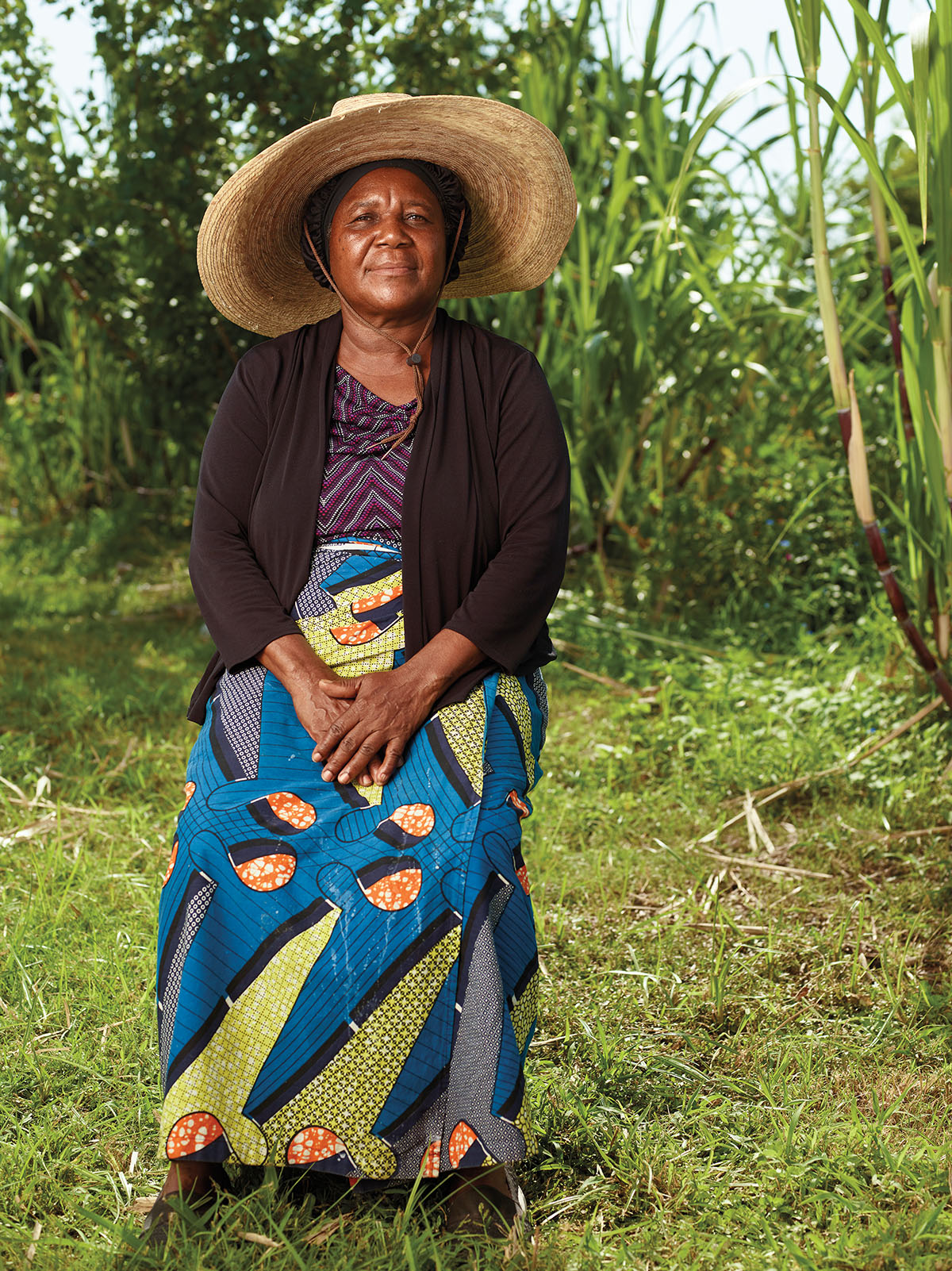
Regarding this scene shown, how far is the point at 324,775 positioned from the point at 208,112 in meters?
3.67

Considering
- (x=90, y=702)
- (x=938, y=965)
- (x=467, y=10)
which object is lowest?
(x=938, y=965)

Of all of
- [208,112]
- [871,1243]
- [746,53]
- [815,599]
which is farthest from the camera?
[208,112]

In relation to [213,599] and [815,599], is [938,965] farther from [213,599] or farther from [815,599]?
[815,599]

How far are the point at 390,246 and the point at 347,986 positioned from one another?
122cm

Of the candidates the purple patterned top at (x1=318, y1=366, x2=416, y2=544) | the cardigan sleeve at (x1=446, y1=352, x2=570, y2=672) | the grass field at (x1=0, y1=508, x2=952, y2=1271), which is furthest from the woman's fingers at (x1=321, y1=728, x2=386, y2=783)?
the grass field at (x1=0, y1=508, x2=952, y2=1271)

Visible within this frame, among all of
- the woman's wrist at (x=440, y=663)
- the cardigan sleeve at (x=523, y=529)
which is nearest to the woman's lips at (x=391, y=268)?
the cardigan sleeve at (x=523, y=529)

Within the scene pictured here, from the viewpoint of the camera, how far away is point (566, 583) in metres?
4.77

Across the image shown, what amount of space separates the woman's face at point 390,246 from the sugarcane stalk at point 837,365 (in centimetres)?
81

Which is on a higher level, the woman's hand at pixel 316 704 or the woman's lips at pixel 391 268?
the woman's lips at pixel 391 268

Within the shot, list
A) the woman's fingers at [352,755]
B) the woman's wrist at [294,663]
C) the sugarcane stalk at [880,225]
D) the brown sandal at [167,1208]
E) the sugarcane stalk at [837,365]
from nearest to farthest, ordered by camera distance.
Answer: the brown sandal at [167,1208], the woman's fingers at [352,755], the woman's wrist at [294,663], the sugarcane stalk at [837,365], the sugarcane stalk at [880,225]

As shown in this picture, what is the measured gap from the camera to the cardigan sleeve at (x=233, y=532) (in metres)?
1.96

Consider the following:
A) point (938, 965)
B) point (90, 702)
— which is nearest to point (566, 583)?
point (90, 702)

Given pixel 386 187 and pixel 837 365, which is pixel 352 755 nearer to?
pixel 386 187

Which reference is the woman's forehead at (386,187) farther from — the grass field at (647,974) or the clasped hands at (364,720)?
the grass field at (647,974)
